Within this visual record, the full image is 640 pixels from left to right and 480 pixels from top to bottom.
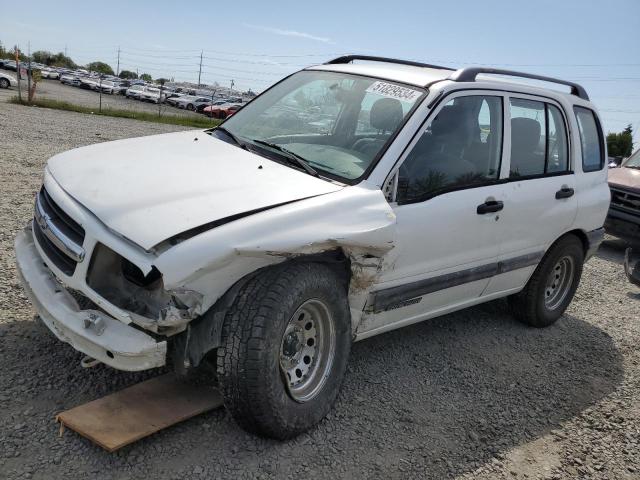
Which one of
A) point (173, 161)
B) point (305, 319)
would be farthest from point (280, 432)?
point (173, 161)

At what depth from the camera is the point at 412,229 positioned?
11.4ft

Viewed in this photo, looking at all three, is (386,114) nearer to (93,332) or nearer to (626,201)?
(93,332)

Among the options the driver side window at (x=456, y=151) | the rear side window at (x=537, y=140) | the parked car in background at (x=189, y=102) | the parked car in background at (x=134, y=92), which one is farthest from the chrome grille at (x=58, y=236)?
the parked car in background at (x=134, y=92)

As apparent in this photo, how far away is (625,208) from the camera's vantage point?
865cm

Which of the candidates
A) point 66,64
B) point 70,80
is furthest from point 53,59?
point 70,80

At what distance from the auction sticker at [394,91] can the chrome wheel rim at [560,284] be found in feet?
7.58

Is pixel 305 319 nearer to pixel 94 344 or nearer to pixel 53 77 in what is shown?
pixel 94 344

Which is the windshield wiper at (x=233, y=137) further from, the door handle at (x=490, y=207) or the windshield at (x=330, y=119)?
the door handle at (x=490, y=207)

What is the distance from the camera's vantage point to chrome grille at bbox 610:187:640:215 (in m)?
8.56

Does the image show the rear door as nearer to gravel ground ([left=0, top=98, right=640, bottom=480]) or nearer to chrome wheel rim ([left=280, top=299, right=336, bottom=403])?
gravel ground ([left=0, top=98, right=640, bottom=480])

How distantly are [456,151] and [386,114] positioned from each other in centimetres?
53

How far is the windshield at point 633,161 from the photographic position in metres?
9.47

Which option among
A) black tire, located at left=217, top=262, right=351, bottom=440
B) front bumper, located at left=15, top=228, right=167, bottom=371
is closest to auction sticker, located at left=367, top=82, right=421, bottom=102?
black tire, located at left=217, top=262, right=351, bottom=440

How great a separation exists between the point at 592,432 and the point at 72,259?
10.6 ft
